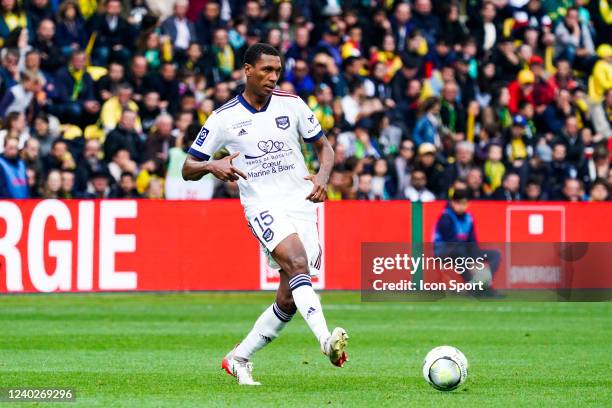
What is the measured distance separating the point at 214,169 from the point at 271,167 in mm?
564

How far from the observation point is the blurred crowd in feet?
71.5

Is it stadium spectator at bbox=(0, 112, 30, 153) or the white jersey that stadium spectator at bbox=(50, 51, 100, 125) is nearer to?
stadium spectator at bbox=(0, 112, 30, 153)

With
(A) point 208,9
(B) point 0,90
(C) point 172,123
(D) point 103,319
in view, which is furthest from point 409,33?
(D) point 103,319

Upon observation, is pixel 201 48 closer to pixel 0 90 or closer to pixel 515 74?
pixel 0 90

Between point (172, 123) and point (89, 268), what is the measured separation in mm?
3605

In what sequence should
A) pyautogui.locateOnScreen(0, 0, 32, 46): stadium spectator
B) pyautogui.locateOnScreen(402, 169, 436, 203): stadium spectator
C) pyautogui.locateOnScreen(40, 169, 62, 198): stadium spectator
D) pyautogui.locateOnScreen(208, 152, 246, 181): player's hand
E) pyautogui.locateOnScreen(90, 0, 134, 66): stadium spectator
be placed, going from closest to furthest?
pyautogui.locateOnScreen(208, 152, 246, 181): player's hand, pyautogui.locateOnScreen(40, 169, 62, 198): stadium spectator, pyautogui.locateOnScreen(402, 169, 436, 203): stadium spectator, pyautogui.locateOnScreen(0, 0, 32, 46): stadium spectator, pyautogui.locateOnScreen(90, 0, 134, 66): stadium spectator

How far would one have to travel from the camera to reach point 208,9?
80.7ft

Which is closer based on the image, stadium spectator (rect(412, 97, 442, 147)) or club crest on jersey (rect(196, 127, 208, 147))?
club crest on jersey (rect(196, 127, 208, 147))

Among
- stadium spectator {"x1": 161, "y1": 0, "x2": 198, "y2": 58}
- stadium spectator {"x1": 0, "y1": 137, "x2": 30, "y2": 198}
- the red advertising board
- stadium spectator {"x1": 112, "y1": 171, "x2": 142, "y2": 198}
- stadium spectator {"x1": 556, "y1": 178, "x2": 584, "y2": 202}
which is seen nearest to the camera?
the red advertising board

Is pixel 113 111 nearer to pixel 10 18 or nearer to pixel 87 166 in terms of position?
pixel 87 166

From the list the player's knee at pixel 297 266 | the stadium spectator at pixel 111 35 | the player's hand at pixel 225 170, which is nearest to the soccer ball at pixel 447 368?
the player's knee at pixel 297 266

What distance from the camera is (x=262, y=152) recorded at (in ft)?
34.9

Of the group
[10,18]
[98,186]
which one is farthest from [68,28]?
[98,186]

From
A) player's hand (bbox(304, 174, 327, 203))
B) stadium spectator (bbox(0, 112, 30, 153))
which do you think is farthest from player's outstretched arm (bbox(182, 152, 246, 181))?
stadium spectator (bbox(0, 112, 30, 153))
